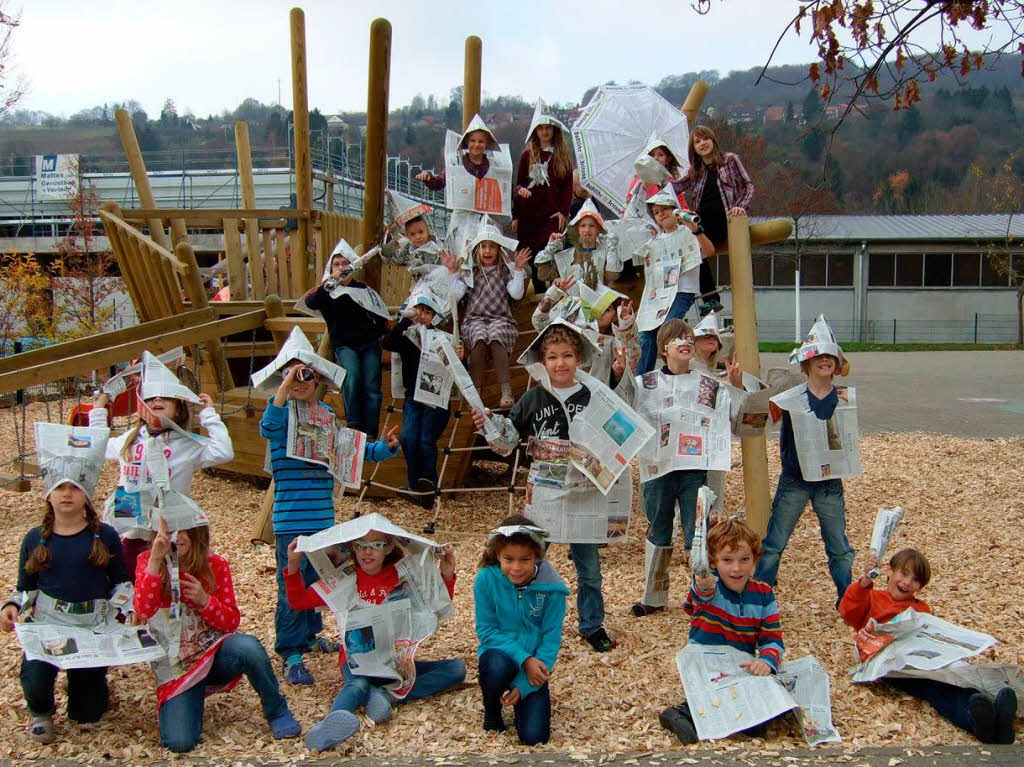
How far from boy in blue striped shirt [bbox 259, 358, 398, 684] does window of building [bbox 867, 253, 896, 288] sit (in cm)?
3232

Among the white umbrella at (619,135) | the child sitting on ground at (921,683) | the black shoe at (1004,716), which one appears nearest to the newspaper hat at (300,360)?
the child sitting on ground at (921,683)

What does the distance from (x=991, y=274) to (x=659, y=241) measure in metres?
31.5

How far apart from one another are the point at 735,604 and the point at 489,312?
11.4 ft

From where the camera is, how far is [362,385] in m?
7.26

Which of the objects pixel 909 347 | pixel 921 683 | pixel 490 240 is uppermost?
pixel 490 240

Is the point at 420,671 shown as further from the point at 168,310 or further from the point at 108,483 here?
the point at 108,483

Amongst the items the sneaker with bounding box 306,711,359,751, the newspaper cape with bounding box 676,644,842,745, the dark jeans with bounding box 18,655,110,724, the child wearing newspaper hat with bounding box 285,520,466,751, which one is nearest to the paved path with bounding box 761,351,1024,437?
the newspaper cape with bounding box 676,644,842,745

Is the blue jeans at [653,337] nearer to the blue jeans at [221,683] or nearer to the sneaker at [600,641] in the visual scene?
the sneaker at [600,641]

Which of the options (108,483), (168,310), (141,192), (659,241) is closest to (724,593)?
(659,241)

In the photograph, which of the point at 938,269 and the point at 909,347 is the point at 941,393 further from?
the point at 938,269

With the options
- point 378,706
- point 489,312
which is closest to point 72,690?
point 378,706

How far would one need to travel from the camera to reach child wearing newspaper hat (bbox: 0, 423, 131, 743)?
4.09 meters

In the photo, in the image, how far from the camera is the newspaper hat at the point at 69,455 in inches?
171

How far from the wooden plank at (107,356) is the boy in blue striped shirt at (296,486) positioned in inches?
98.7
